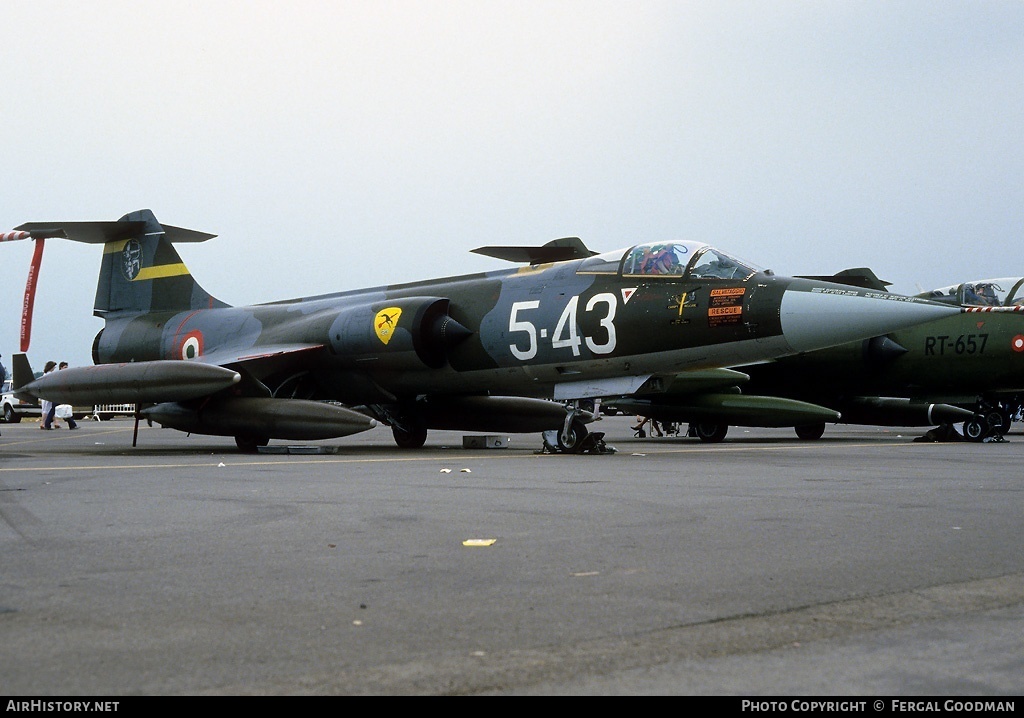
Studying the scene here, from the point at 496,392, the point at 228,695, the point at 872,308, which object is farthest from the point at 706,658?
Result: the point at 496,392

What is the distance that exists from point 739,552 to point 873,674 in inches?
78.5

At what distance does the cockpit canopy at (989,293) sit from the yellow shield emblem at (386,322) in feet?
30.5

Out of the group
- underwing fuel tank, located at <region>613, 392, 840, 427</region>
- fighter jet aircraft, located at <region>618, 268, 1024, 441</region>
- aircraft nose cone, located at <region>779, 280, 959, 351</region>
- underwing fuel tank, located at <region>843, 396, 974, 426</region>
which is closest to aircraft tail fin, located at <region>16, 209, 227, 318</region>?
underwing fuel tank, located at <region>613, 392, 840, 427</region>

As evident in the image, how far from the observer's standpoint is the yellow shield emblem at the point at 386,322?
14953 millimetres

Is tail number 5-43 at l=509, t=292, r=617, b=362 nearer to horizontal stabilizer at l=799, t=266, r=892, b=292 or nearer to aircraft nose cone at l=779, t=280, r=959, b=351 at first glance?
aircraft nose cone at l=779, t=280, r=959, b=351

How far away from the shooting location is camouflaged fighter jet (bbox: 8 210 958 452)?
1223cm

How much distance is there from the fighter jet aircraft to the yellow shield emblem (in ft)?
15.9

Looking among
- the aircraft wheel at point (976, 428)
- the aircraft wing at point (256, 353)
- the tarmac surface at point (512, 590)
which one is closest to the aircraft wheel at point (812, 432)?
the aircraft wheel at point (976, 428)

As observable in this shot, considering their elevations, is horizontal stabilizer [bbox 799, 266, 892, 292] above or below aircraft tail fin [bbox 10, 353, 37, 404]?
above

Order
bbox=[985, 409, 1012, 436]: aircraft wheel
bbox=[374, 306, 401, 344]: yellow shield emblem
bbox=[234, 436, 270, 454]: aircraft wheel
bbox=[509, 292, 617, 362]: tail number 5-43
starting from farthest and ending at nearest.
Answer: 1. bbox=[985, 409, 1012, 436]: aircraft wheel
2. bbox=[374, 306, 401, 344]: yellow shield emblem
3. bbox=[234, 436, 270, 454]: aircraft wheel
4. bbox=[509, 292, 617, 362]: tail number 5-43

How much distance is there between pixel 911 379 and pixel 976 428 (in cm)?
148

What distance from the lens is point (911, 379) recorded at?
1780 cm
